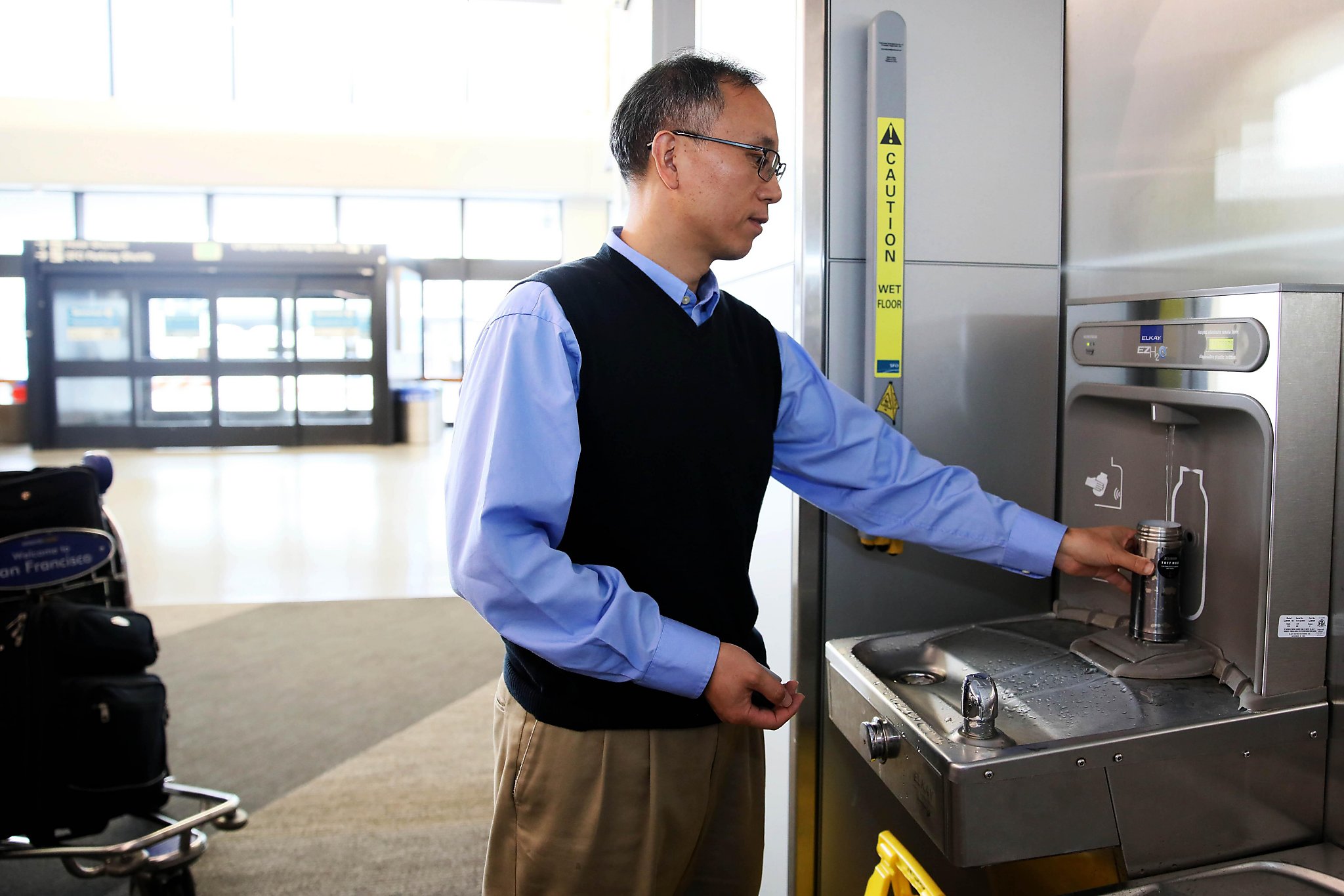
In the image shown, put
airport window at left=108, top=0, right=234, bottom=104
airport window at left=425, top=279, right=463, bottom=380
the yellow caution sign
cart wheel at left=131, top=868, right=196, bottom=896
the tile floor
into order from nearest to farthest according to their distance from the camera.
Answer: the yellow caution sign → cart wheel at left=131, top=868, right=196, bottom=896 → the tile floor → airport window at left=108, top=0, right=234, bottom=104 → airport window at left=425, top=279, right=463, bottom=380

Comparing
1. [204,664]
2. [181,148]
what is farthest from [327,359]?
[204,664]

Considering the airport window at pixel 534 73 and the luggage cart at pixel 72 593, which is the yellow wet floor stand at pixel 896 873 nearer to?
the luggage cart at pixel 72 593

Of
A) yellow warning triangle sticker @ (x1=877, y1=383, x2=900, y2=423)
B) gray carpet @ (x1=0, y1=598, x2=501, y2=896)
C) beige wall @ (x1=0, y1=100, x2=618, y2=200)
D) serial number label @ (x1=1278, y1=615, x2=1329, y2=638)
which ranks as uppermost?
beige wall @ (x1=0, y1=100, x2=618, y2=200)

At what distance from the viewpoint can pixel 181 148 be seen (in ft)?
38.3

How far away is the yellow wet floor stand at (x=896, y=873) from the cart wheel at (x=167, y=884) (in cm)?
183

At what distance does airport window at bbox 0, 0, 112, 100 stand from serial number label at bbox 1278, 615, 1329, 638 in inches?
541

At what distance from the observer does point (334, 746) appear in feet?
10.8

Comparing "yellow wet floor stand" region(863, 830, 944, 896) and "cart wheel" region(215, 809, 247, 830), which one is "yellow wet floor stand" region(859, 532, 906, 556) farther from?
"cart wheel" region(215, 809, 247, 830)

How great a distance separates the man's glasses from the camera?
1311mm

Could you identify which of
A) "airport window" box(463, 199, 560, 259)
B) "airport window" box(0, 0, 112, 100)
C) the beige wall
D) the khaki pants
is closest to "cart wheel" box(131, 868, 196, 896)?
the khaki pants

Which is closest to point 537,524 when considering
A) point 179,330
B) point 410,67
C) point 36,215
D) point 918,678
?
point 918,678

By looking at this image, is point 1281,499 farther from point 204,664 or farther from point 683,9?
point 204,664

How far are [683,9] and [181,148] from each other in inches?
423

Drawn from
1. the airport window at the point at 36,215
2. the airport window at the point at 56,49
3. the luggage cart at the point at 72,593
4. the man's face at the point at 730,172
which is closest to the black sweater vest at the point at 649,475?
the man's face at the point at 730,172
